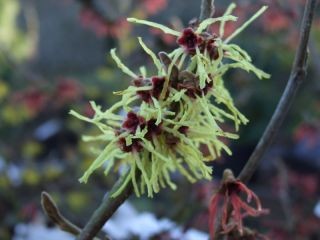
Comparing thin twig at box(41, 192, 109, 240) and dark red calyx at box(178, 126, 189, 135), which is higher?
dark red calyx at box(178, 126, 189, 135)

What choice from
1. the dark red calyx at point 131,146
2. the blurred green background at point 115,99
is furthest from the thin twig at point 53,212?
the blurred green background at point 115,99

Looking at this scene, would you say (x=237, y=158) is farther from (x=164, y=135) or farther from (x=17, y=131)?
(x=164, y=135)

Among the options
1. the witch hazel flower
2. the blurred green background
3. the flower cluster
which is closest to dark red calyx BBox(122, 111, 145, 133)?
the flower cluster

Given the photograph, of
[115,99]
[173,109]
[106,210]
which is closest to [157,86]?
[173,109]

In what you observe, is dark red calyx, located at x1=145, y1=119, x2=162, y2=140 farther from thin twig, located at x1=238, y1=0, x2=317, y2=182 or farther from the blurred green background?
the blurred green background

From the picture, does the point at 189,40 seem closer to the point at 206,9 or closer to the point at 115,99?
the point at 206,9

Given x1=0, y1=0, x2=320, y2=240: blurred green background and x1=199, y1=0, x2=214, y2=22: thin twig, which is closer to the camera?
x1=199, y1=0, x2=214, y2=22: thin twig
